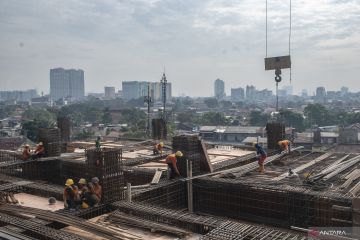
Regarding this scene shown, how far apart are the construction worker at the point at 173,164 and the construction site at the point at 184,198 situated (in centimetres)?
26

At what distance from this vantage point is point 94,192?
27.7ft

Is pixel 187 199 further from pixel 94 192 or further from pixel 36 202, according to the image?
pixel 36 202

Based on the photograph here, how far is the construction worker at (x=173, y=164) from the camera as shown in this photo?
419 inches

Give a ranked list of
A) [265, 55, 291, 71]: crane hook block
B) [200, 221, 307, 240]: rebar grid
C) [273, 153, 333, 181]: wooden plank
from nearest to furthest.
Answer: [200, 221, 307, 240]: rebar grid < [273, 153, 333, 181]: wooden plank < [265, 55, 291, 71]: crane hook block

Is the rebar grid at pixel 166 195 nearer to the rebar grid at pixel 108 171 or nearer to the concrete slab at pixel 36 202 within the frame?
the rebar grid at pixel 108 171

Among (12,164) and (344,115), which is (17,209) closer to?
(12,164)

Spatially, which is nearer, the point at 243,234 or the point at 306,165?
the point at 243,234

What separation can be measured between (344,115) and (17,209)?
94.4 meters

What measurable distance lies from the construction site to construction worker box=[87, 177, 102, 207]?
14 centimetres

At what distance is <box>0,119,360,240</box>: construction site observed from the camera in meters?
6.93

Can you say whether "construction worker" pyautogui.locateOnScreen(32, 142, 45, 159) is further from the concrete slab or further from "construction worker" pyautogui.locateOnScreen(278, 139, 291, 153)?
"construction worker" pyautogui.locateOnScreen(278, 139, 291, 153)

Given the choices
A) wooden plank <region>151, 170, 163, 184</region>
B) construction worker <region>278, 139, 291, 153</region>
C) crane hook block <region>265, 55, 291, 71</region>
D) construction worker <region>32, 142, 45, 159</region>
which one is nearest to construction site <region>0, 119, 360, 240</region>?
wooden plank <region>151, 170, 163, 184</region>

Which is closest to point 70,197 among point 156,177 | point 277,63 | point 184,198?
point 156,177

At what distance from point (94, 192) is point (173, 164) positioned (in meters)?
2.88
